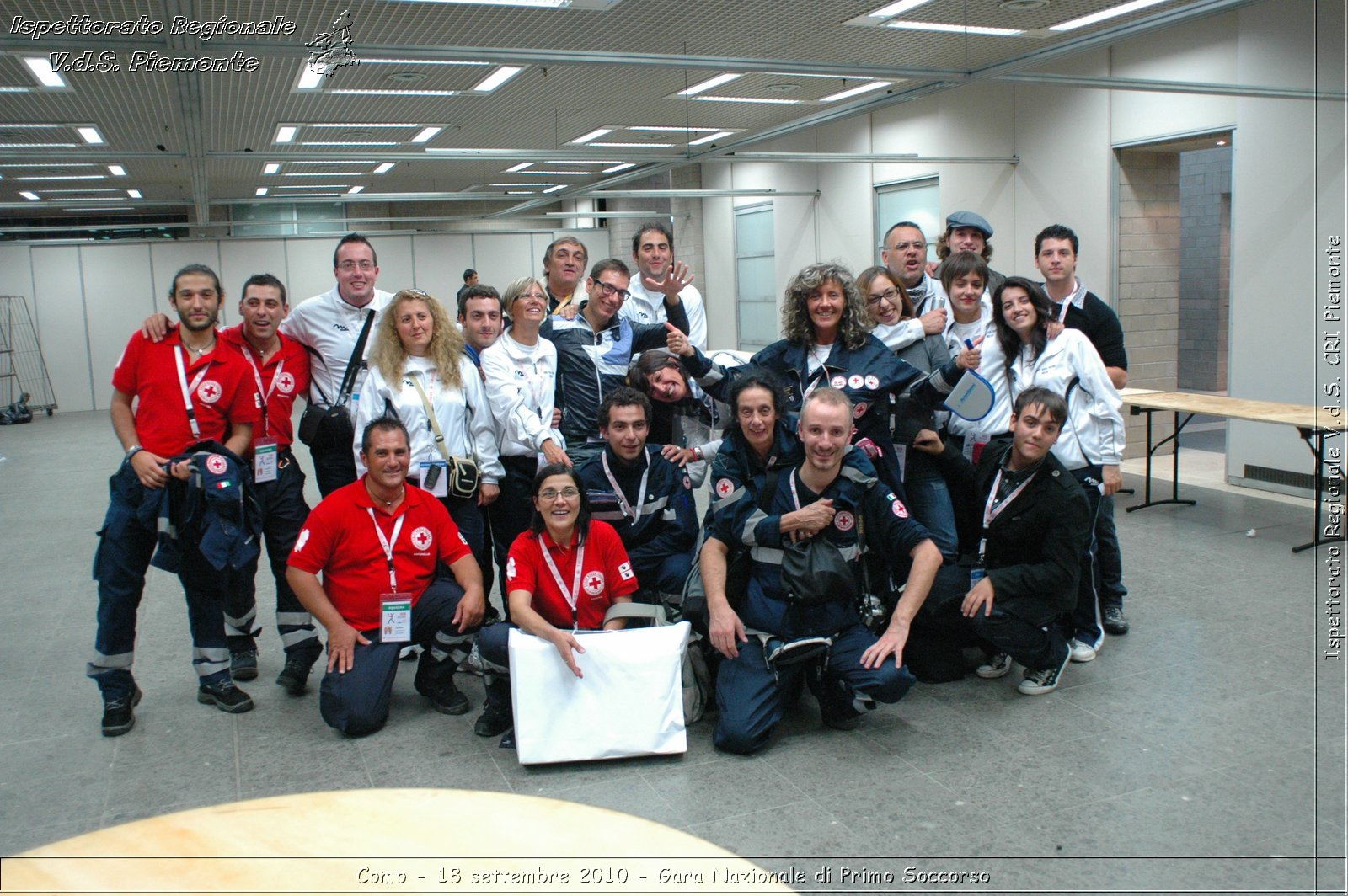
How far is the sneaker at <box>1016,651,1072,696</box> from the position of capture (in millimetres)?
3546

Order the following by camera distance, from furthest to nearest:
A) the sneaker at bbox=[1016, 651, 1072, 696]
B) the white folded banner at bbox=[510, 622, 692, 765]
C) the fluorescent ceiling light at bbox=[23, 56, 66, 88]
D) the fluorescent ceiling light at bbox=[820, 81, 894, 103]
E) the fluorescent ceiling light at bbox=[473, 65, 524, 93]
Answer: the fluorescent ceiling light at bbox=[820, 81, 894, 103]
the fluorescent ceiling light at bbox=[473, 65, 524, 93]
the fluorescent ceiling light at bbox=[23, 56, 66, 88]
the sneaker at bbox=[1016, 651, 1072, 696]
the white folded banner at bbox=[510, 622, 692, 765]

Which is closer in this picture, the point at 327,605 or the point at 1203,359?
the point at 327,605

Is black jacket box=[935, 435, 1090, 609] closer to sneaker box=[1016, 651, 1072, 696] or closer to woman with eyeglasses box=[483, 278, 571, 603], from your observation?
sneaker box=[1016, 651, 1072, 696]

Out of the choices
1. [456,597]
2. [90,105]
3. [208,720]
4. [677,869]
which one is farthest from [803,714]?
[90,105]

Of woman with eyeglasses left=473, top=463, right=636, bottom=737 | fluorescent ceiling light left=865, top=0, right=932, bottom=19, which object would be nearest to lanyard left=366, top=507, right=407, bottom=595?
woman with eyeglasses left=473, top=463, right=636, bottom=737

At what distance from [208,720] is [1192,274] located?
36.1 feet

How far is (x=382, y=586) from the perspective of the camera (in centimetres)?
352

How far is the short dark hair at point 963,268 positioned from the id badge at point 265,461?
8.85 ft

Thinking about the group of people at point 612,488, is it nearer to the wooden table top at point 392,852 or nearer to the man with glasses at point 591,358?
the man with glasses at point 591,358

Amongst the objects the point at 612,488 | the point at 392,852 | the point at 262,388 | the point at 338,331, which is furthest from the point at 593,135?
the point at 392,852

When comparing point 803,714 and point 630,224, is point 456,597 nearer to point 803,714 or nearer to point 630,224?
point 803,714

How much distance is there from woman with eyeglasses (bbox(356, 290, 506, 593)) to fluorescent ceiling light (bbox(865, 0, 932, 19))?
3.38 meters

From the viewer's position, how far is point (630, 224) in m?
17.2

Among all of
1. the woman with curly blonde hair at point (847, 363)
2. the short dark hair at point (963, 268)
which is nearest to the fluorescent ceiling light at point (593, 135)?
the short dark hair at point (963, 268)
